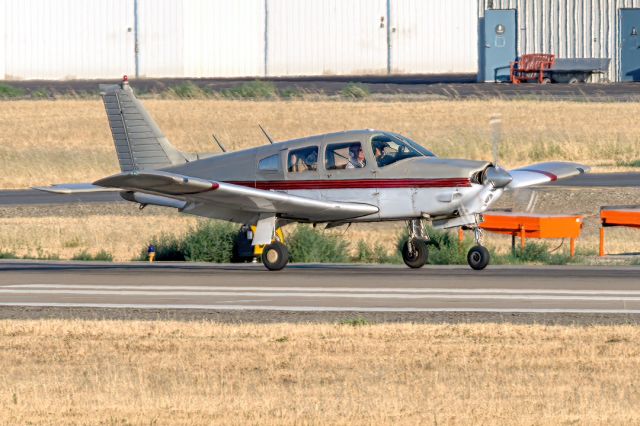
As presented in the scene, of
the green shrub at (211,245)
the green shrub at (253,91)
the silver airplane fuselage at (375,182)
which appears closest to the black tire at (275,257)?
the silver airplane fuselage at (375,182)

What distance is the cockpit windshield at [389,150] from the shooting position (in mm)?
20719

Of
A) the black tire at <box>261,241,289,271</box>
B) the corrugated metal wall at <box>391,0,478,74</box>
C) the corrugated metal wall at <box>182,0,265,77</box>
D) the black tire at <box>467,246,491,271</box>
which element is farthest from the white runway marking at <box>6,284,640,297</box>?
the corrugated metal wall at <box>391,0,478,74</box>

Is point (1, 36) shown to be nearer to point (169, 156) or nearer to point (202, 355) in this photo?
point (169, 156)

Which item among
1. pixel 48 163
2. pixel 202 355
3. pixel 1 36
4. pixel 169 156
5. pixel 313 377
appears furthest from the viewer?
pixel 1 36

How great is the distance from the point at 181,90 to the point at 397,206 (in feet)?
153

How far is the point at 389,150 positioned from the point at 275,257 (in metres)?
2.46

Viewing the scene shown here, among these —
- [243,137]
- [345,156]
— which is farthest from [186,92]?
[345,156]

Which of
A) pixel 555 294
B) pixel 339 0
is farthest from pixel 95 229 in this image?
pixel 339 0

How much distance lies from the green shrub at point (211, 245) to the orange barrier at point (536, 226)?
460cm

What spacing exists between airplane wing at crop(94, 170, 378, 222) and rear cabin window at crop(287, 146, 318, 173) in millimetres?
547

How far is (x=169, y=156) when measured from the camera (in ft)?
74.9

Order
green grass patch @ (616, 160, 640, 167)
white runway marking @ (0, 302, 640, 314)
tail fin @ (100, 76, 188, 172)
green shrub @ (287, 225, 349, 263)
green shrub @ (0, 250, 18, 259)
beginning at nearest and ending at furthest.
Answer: white runway marking @ (0, 302, 640, 314) < tail fin @ (100, 76, 188, 172) < green shrub @ (287, 225, 349, 263) < green shrub @ (0, 250, 18, 259) < green grass patch @ (616, 160, 640, 167)

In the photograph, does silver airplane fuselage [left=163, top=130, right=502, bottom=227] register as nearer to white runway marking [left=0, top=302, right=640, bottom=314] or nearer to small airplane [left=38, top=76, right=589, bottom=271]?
small airplane [left=38, top=76, right=589, bottom=271]

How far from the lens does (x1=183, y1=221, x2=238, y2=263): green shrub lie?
24.8m
